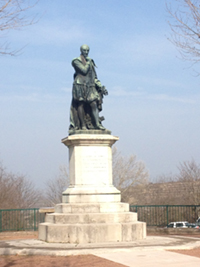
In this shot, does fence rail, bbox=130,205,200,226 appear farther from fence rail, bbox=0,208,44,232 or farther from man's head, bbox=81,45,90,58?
man's head, bbox=81,45,90,58

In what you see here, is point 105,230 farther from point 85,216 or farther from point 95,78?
point 95,78

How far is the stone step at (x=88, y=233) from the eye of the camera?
13250mm

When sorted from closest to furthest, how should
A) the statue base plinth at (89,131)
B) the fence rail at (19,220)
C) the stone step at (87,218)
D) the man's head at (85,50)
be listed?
the stone step at (87,218) → the statue base plinth at (89,131) → the man's head at (85,50) → the fence rail at (19,220)

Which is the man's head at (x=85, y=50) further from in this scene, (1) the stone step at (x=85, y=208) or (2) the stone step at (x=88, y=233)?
(2) the stone step at (x=88, y=233)

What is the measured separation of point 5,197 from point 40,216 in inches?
515

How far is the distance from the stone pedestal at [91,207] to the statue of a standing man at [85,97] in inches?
32.9

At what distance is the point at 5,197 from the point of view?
120 feet

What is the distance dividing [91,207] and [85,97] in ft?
12.3

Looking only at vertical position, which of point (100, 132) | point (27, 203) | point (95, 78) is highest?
point (95, 78)

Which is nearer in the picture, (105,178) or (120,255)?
(120,255)

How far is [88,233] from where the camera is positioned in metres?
13.3

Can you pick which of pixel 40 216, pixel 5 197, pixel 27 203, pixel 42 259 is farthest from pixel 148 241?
pixel 27 203

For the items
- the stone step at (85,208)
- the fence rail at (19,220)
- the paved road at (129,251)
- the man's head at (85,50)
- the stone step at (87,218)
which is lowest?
the fence rail at (19,220)

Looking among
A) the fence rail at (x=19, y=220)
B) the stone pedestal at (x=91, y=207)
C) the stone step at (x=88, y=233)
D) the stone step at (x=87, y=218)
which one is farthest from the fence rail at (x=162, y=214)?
the stone step at (x=88, y=233)
